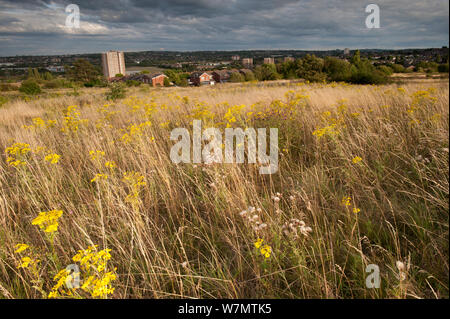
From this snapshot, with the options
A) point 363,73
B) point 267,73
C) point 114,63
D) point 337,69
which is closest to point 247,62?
point 267,73

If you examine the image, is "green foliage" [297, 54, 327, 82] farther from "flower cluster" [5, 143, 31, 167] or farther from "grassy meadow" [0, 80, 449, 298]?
"flower cluster" [5, 143, 31, 167]

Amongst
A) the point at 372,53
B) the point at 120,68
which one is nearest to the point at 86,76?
the point at 120,68

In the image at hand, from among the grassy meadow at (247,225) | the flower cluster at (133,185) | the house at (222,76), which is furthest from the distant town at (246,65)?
the flower cluster at (133,185)

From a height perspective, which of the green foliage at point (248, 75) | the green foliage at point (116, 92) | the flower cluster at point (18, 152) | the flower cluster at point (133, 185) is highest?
the green foliage at point (248, 75)

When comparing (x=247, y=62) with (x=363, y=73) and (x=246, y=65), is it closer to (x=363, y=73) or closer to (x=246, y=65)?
(x=246, y=65)

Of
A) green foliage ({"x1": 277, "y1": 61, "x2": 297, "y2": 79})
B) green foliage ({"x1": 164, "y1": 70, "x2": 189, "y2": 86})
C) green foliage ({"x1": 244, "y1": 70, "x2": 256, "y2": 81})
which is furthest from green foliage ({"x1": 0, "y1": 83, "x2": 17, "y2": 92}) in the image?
green foliage ({"x1": 277, "y1": 61, "x2": 297, "y2": 79})

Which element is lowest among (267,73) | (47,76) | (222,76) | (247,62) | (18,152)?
(18,152)

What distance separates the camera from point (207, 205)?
8.02ft

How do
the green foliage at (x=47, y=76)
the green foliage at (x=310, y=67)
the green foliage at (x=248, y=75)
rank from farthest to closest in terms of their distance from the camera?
the green foliage at (x=47, y=76) → the green foliage at (x=248, y=75) → the green foliage at (x=310, y=67)

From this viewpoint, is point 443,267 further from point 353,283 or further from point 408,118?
point 408,118

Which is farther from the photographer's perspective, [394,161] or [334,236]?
[394,161]

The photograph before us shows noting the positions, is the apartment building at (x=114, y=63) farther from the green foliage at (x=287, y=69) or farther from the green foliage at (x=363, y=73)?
the green foliage at (x=363, y=73)
